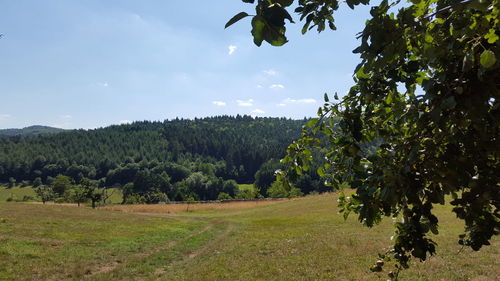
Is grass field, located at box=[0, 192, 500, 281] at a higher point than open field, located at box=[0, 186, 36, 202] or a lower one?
higher

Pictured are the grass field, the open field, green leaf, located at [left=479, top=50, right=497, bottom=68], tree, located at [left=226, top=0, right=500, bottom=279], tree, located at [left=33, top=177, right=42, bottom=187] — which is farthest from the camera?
tree, located at [left=33, top=177, right=42, bottom=187]

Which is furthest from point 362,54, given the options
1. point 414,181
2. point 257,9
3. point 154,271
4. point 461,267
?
point 154,271

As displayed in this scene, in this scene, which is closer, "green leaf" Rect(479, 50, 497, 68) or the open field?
"green leaf" Rect(479, 50, 497, 68)

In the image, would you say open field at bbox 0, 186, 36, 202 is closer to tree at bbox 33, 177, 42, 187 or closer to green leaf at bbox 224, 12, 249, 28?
tree at bbox 33, 177, 42, 187

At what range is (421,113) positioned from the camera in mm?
1888

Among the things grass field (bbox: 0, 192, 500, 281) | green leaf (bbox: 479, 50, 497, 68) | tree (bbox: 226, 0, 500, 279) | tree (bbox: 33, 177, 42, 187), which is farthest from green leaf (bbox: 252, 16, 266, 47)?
tree (bbox: 33, 177, 42, 187)

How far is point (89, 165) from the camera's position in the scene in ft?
568

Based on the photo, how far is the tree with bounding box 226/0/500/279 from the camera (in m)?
1.70

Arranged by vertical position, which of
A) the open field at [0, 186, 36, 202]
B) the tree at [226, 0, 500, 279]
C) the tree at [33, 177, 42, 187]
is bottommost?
the open field at [0, 186, 36, 202]

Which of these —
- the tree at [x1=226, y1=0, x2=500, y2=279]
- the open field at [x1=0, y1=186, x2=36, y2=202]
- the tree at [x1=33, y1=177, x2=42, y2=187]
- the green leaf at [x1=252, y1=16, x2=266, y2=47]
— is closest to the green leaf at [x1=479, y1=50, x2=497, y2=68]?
the tree at [x1=226, y1=0, x2=500, y2=279]

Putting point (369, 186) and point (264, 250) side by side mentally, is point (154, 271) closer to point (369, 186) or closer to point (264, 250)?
point (264, 250)

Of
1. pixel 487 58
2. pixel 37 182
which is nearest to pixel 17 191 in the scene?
pixel 37 182

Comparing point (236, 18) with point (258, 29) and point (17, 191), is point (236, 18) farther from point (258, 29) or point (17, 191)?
point (17, 191)

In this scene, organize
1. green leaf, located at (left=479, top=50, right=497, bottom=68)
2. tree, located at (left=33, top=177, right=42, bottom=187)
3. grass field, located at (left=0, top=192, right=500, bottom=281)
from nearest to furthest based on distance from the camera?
green leaf, located at (left=479, top=50, right=497, bottom=68) < grass field, located at (left=0, top=192, right=500, bottom=281) < tree, located at (left=33, top=177, right=42, bottom=187)
